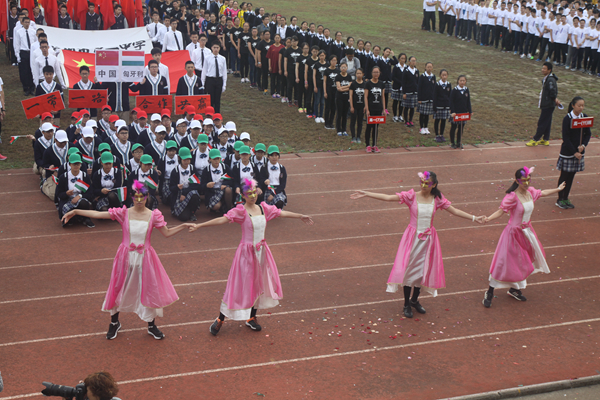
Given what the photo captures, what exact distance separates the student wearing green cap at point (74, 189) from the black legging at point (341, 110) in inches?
291

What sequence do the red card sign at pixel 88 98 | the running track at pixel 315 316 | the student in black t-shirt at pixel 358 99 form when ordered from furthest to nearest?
the student in black t-shirt at pixel 358 99 → the red card sign at pixel 88 98 → the running track at pixel 315 316

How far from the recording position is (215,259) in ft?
33.0

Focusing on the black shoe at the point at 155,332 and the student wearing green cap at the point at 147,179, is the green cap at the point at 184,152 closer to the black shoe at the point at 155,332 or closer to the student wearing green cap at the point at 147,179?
the student wearing green cap at the point at 147,179

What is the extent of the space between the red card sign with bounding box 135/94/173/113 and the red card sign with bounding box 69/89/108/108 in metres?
0.85

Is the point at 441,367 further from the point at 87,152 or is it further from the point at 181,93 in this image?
the point at 181,93

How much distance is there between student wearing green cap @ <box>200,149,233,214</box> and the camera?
11945 millimetres

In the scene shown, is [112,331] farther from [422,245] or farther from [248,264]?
[422,245]

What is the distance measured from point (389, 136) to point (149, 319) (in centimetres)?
1105

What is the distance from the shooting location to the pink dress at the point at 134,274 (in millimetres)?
7458

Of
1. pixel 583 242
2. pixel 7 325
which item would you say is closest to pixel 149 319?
pixel 7 325

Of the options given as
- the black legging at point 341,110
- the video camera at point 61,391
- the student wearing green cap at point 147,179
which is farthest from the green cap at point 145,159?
the video camera at point 61,391

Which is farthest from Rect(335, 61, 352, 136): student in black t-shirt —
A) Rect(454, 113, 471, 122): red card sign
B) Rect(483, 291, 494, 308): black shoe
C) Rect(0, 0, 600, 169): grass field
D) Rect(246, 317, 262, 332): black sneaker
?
Rect(246, 317, 262, 332): black sneaker

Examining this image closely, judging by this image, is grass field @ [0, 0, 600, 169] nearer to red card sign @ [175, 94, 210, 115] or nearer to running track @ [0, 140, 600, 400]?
red card sign @ [175, 94, 210, 115]

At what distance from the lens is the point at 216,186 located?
39.4ft
